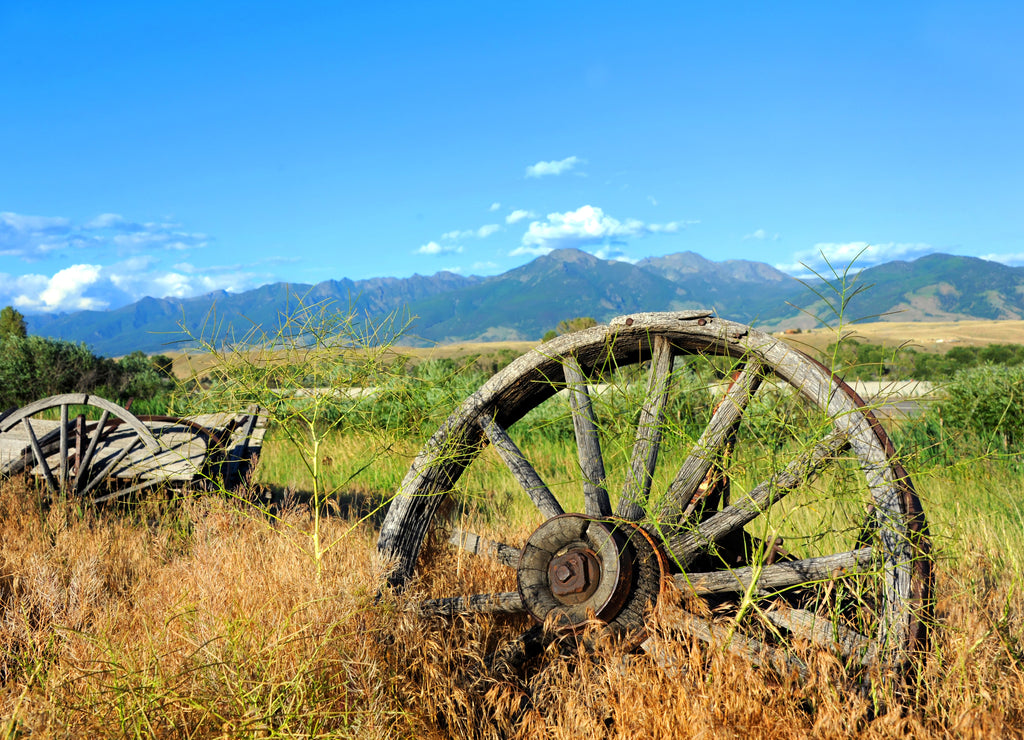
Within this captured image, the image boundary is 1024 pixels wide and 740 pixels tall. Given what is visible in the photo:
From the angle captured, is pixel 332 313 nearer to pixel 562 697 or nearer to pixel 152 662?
pixel 152 662

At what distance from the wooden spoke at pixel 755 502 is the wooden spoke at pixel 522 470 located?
1.82ft

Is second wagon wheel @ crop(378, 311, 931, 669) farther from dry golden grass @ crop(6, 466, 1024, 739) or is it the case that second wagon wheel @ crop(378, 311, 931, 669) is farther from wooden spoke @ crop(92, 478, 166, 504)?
wooden spoke @ crop(92, 478, 166, 504)

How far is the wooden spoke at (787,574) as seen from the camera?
90.3 inches

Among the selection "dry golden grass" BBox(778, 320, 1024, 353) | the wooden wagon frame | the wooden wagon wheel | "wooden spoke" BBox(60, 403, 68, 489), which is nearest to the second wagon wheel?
"dry golden grass" BBox(778, 320, 1024, 353)

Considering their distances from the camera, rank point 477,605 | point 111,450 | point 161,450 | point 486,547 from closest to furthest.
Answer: point 477,605 < point 486,547 < point 161,450 < point 111,450

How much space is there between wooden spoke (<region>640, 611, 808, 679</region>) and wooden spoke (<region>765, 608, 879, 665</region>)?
0.10 metres

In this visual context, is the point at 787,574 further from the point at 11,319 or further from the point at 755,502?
the point at 11,319

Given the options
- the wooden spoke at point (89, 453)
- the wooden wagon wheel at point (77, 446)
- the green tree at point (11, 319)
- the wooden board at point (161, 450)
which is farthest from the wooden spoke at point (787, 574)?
the green tree at point (11, 319)

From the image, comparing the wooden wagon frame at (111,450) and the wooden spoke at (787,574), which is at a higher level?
the wooden wagon frame at (111,450)

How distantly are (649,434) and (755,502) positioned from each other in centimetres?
60

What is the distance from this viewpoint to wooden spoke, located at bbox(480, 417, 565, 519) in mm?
2891

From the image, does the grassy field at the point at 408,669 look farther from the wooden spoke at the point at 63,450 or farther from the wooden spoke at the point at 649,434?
the wooden spoke at the point at 63,450

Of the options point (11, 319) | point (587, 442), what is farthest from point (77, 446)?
point (11, 319)

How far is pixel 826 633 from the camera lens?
7.34 ft
